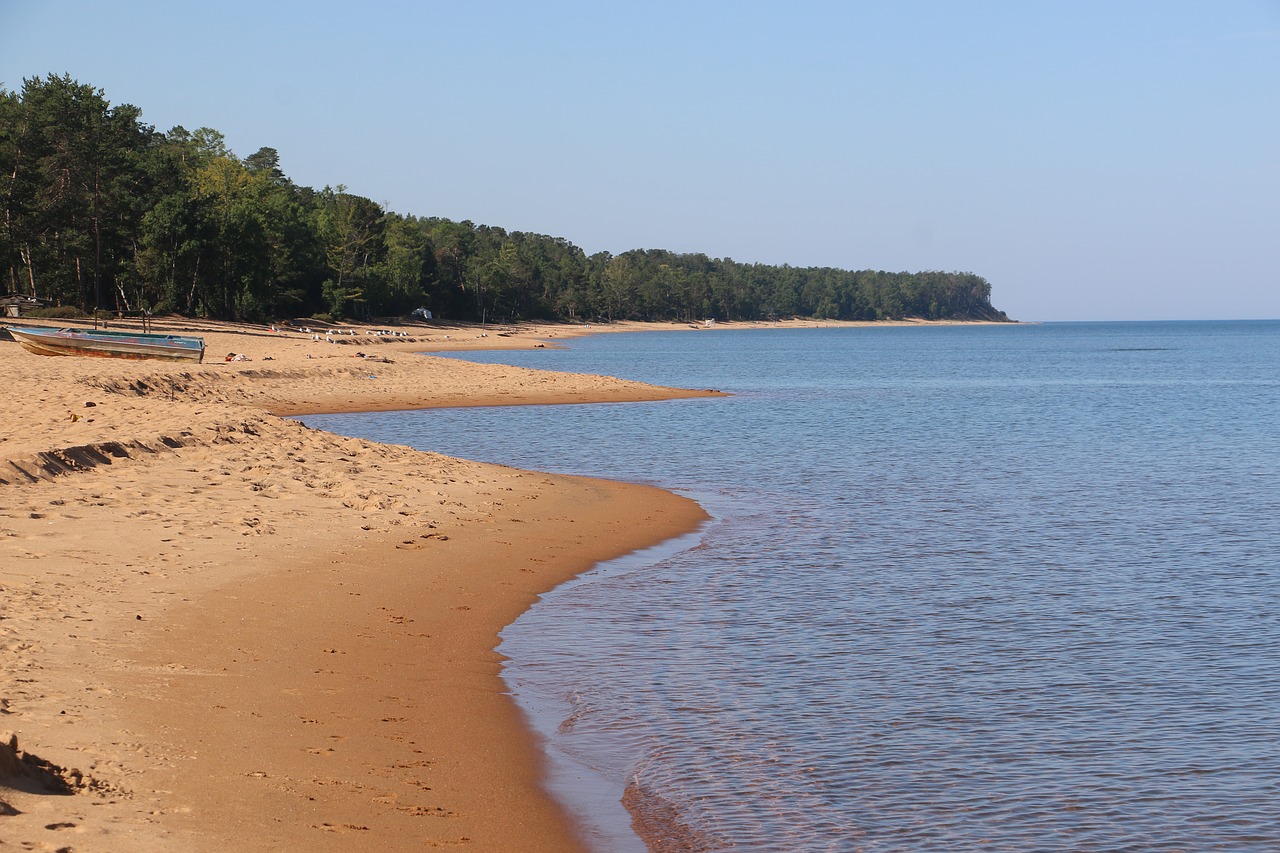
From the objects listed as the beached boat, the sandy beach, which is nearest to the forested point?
the beached boat

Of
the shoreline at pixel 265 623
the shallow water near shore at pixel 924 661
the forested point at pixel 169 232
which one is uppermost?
the forested point at pixel 169 232

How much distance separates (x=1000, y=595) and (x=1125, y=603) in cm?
145

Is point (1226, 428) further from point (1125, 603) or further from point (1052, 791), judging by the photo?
point (1052, 791)

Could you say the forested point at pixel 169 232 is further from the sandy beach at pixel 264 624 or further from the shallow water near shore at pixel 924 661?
the shallow water near shore at pixel 924 661

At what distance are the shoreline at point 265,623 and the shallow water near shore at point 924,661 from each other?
849 millimetres

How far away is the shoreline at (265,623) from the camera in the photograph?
697 centimetres

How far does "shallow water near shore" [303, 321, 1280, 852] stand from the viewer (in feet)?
26.4

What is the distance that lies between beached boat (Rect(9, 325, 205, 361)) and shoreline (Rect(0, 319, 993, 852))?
17.3m

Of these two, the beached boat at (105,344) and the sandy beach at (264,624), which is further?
the beached boat at (105,344)

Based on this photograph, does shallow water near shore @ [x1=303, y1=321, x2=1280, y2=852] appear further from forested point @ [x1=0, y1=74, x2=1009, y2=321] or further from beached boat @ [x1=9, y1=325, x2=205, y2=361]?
forested point @ [x1=0, y1=74, x2=1009, y2=321]

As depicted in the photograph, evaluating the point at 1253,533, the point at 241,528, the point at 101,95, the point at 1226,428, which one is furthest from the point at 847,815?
the point at 101,95

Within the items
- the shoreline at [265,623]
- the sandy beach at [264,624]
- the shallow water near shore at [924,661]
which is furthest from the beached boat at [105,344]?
the shallow water near shore at [924,661]

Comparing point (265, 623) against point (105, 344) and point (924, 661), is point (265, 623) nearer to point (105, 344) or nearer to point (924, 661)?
point (924, 661)

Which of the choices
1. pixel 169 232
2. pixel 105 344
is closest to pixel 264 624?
pixel 105 344
